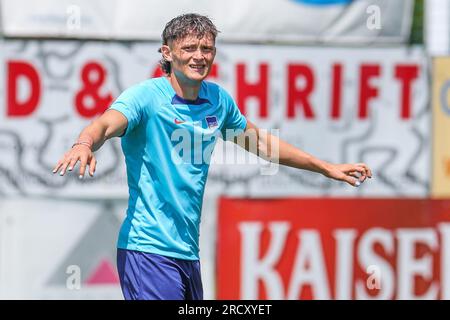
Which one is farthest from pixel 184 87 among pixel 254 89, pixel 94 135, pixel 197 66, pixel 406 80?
pixel 406 80

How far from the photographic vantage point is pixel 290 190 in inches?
349

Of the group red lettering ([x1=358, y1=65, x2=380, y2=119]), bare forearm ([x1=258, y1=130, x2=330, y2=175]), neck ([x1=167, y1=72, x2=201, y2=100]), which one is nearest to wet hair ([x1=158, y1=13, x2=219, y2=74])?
neck ([x1=167, y1=72, x2=201, y2=100])

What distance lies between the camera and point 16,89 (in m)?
8.42

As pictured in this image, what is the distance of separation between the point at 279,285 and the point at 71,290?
1.71 m

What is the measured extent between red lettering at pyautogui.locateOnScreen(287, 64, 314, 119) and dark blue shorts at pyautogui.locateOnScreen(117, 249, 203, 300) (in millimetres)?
3608

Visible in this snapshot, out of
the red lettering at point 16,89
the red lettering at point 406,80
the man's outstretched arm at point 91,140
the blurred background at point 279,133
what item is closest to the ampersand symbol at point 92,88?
the blurred background at point 279,133

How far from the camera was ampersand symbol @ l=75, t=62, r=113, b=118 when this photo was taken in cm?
854

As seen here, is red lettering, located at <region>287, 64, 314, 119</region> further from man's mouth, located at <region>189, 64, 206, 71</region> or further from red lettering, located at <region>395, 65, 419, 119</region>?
man's mouth, located at <region>189, 64, 206, 71</region>

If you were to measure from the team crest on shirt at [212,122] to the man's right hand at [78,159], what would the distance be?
851 mm

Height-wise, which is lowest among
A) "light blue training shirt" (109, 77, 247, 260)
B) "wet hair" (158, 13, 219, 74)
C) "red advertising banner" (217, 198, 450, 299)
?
"red advertising banner" (217, 198, 450, 299)

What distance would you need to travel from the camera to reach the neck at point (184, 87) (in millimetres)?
5480

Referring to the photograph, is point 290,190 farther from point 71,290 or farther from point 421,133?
point 71,290

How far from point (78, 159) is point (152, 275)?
89 cm

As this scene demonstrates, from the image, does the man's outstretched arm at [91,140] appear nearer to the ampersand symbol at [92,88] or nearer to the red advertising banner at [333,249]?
the ampersand symbol at [92,88]
